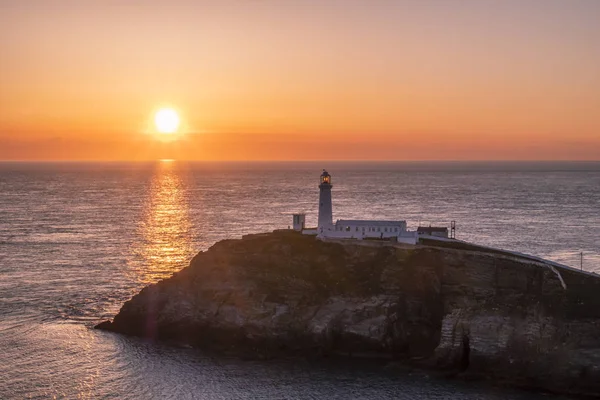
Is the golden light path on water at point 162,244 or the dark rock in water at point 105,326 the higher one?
the golden light path on water at point 162,244

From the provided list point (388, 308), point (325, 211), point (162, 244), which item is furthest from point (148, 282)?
point (388, 308)

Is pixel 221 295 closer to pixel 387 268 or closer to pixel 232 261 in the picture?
pixel 232 261

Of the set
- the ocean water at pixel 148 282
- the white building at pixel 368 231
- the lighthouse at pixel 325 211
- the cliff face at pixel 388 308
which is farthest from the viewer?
the lighthouse at pixel 325 211

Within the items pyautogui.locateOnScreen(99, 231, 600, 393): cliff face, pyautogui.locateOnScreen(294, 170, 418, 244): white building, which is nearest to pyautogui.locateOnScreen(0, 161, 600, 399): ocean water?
pyautogui.locateOnScreen(99, 231, 600, 393): cliff face

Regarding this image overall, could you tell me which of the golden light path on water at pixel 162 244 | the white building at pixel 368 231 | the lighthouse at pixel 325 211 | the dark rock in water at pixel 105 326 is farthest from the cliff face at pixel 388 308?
the golden light path on water at pixel 162 244

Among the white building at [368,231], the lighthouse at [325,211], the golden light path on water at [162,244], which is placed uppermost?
the lighthouse at [325,211]

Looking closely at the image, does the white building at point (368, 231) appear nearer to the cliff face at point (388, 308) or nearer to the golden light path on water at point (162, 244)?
the cliff face at point (388, 308)

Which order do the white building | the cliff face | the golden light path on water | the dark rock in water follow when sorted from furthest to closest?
the golden light path on water → the white building → the dark rock in water → the cliff face

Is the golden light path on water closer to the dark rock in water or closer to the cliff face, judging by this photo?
→ the dark rock in water

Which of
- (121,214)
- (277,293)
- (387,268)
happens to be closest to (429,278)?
(387,268)
